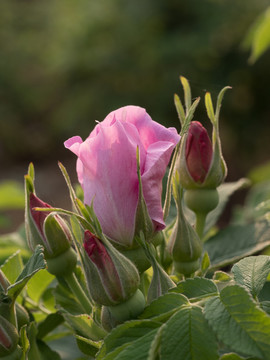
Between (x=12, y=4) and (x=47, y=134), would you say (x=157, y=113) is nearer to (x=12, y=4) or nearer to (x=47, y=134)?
(x=47, y=134)

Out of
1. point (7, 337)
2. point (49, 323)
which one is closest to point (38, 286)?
point (49, 323)

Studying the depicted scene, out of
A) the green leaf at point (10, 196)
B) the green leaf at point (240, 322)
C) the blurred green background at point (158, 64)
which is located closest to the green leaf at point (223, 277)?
the green leaf at point (240, 322)

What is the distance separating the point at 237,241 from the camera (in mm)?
748

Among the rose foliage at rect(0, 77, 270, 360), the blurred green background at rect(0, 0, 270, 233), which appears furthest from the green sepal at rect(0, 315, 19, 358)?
the blurred green background at rect(0, 0, 270, 233)

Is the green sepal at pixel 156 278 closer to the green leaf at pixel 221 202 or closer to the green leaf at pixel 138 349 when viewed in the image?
the green leaf at pixel 138 349

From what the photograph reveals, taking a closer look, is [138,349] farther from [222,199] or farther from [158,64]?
[158,64]

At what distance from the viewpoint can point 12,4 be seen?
7.92 metres

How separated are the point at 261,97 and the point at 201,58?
25.2 inches

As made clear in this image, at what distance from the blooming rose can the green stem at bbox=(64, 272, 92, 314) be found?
0.13 m

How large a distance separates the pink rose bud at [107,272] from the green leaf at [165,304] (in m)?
0.02

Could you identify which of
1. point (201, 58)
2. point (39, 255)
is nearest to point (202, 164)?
point (39, 255)

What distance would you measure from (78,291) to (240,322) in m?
0.24

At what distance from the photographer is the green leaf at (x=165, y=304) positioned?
0.45m

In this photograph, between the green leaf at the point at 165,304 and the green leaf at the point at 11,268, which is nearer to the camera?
the green leaf at the point at 165,304
